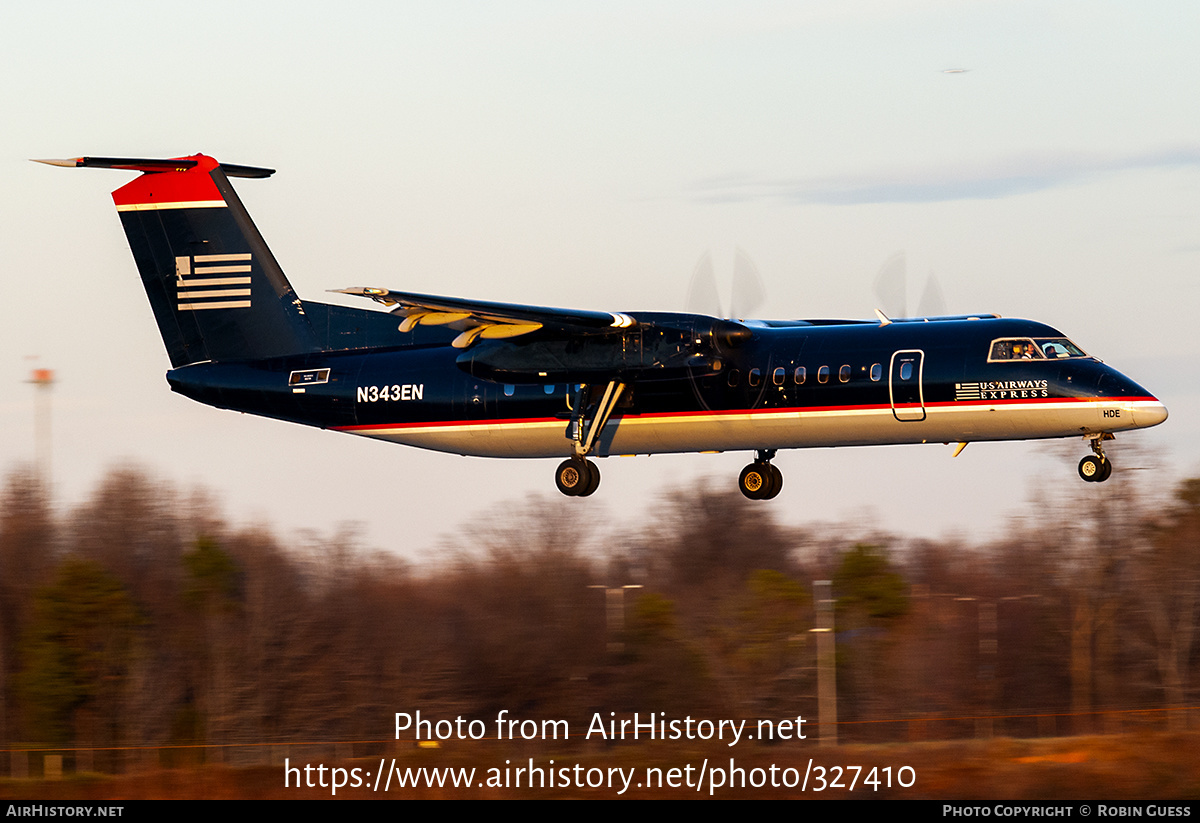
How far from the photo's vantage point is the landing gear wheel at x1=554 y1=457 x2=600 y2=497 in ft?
83.6

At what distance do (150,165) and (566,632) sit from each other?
3118 centimetres

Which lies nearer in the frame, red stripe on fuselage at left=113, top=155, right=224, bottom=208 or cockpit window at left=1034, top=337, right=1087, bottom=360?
cockpit window at left=1034, top=337, right=1087, bottom=360

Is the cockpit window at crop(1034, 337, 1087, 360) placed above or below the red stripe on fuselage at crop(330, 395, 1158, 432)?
above

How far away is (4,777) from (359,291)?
39.6m

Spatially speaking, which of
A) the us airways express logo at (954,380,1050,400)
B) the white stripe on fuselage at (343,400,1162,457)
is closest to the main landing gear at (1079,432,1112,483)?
the white stripe on fuselage at (343,400,1162,457)

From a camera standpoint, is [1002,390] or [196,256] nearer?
[1002,390]

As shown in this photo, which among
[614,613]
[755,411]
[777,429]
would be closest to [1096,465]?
[777,429]

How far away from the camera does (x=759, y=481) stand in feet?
84.7

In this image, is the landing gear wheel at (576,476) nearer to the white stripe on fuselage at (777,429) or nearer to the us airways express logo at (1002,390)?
the white stripe on fuselage at (777,429)

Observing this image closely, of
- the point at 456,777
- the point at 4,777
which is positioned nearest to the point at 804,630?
the point at 456,777

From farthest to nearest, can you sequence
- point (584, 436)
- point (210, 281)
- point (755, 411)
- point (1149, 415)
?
1. point (210, 281)
2. point (584, 436)
3. point (755, 411)
4. point (1149, 415)

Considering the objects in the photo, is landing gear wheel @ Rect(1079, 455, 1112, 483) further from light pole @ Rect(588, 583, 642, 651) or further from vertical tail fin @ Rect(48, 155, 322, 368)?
light pole @ Rect(588, 583, 642, 651)

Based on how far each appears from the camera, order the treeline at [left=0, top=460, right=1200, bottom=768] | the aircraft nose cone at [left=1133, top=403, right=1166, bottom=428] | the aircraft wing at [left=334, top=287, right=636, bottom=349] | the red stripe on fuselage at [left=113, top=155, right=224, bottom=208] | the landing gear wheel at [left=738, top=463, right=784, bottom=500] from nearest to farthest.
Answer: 1. the aircraft nose cone at [left=1133, top=403, right=1166, bottom=428]
2. the aircraft wing at [left=334, top=287, right=636, bottom=349]
3. the landing gear wheel at [left=738, top=463, right=784, bottom=500]
4. the red stripe on fuselage at [left=113, top=155, right=224, bottom=208]
5. the treeline at [left=0, top=460, right=1200, bottom=768]

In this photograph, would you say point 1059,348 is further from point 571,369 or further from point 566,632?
point 566,632
